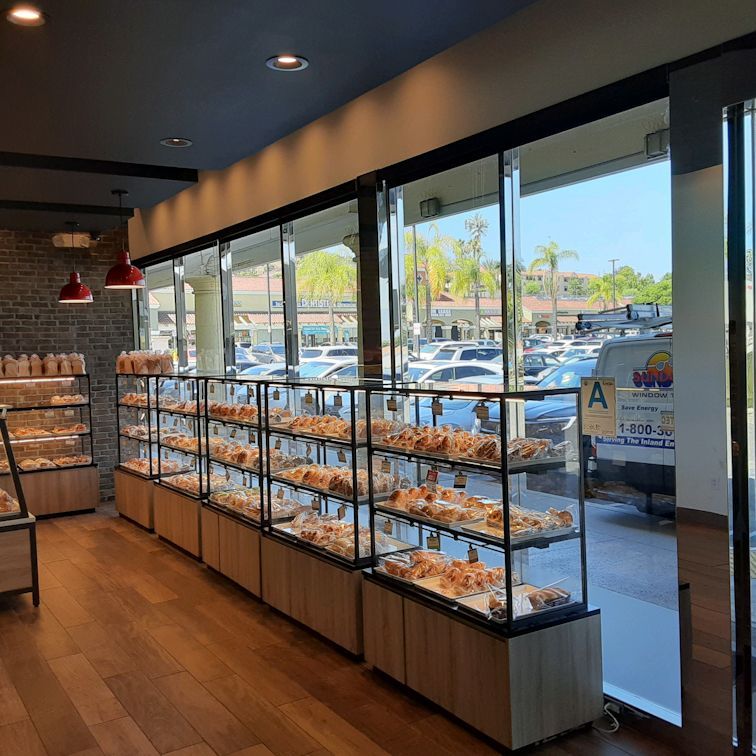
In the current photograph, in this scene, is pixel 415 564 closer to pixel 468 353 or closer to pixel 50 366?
pixel 468 353

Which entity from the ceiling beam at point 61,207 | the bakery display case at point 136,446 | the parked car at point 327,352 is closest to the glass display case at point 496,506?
the parked car at point 327,352

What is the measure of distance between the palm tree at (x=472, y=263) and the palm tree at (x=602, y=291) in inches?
28.3

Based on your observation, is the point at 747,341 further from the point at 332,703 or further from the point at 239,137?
the point at 239,137

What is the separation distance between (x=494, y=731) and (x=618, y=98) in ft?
9.31

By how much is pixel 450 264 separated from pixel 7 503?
3731 mm


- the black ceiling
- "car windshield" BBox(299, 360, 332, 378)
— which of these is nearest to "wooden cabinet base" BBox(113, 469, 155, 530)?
"car windshield" BBox(299, 360, 332, 378)

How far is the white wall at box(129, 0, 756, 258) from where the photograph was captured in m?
3.13

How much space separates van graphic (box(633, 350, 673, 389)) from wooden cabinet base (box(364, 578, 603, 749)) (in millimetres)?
1098

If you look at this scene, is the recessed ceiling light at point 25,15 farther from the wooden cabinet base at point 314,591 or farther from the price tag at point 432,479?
the wooden cabinet base at point 314,591

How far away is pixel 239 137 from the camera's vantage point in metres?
5.88

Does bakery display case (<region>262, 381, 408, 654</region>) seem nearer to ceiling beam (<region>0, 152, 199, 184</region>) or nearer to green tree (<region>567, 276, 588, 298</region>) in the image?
green tree (<region>567, 276, 588, 298</region>)

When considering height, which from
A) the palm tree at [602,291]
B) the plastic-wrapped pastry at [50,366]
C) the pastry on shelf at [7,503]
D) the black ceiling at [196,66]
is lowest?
the pastry on shelf at [7,503]

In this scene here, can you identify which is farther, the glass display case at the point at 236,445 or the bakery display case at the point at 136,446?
the bakery display case at the point at 136,446

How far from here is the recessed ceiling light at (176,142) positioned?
584 cm
